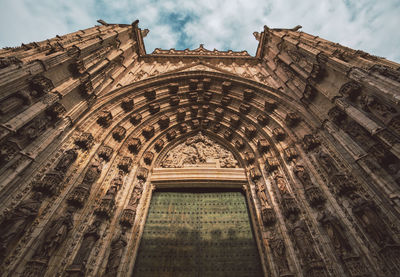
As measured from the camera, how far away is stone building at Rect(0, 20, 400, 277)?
379cm

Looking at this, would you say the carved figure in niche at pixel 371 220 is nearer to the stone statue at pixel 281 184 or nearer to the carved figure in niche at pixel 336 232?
the carved figure in niche at pixel 336 232

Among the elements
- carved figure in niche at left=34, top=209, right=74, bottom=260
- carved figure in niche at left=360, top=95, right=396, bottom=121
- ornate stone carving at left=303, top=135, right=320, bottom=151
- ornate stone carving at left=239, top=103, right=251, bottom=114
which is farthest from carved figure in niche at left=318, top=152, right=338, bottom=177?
carved figure in niche at left=34, top=209, right=74, bottom=260

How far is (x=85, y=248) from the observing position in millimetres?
4172

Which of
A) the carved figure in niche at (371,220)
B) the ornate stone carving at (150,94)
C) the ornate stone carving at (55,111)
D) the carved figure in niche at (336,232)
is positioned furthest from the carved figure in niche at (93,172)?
the carved figure in niche at (371,220)

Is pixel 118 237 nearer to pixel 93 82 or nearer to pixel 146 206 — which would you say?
pixel 146 206

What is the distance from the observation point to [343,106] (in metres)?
4.89

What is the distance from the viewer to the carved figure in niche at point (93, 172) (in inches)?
199

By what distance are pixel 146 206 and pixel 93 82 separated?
5.14 m

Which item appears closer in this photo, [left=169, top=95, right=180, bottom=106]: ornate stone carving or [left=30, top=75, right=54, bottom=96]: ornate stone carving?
[left=30, top=75, right=54, bottom=96]: ornate stone carving

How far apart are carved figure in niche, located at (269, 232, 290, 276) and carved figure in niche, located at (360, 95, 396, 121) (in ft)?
12.5

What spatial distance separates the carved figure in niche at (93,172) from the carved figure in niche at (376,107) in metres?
7.45

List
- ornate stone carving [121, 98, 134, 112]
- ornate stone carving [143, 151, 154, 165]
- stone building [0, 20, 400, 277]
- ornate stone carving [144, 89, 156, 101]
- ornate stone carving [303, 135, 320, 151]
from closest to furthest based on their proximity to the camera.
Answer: stone building [0, 20, 400, 277] → ornate stone carving [303, 135, 320, 151] → ornate stone carving [143, 151, 154, 165] → ornate stone carving [121, 98, 134, 112] → ornate stone carving [144, 89, 156, 101]

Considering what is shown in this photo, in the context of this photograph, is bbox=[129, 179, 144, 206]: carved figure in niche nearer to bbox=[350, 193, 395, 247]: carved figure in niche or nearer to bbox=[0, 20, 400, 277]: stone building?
bbox=[0, 20, 400, 277]: stone building

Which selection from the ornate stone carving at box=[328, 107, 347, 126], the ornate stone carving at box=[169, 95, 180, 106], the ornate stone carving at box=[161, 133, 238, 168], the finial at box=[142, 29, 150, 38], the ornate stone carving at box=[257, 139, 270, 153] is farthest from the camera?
the finial at box=[142, 29, 150, 38]
